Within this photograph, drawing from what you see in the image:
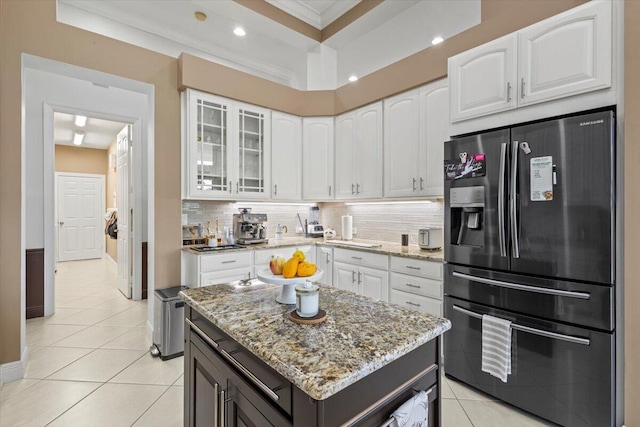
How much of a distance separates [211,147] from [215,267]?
1.29 metres

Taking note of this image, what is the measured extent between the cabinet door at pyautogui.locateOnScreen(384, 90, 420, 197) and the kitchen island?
6.53 ft

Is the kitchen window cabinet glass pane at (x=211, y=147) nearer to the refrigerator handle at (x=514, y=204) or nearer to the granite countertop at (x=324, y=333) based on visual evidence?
the granite countertop at (x=324, y=333)

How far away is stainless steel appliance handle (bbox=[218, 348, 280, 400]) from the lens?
0.88m

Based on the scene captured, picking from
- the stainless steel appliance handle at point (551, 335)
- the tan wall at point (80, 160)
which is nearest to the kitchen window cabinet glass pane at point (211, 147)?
the stainless steel appliance handle at point (551, 335)

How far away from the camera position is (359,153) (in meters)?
3.67

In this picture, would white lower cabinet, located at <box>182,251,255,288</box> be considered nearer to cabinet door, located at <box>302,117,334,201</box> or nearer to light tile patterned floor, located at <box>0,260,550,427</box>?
light tile patterned floor, located at <box>0,260,550,427</box>

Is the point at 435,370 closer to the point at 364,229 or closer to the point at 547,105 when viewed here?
the point at 547,105

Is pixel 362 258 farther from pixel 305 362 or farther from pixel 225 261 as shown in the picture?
pixel 305 362

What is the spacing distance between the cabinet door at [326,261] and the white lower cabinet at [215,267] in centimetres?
81

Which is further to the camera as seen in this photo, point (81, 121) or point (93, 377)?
point (81, 121)

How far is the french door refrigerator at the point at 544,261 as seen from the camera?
5.57 ft

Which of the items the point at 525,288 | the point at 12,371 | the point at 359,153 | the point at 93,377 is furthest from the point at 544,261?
the point at 12,371

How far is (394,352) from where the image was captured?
0.91 meters

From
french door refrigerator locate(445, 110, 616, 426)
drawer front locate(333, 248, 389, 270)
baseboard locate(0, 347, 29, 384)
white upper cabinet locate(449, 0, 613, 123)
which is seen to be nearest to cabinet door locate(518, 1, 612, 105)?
white upper cabinet locate(449, 0, 613, 123)
